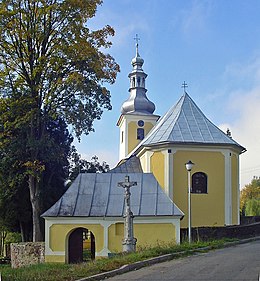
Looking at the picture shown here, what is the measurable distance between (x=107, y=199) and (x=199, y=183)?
568 centimetres

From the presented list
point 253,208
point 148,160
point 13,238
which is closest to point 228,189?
point 148,160

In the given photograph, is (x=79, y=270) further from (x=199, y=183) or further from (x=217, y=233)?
(x=199, y=183)

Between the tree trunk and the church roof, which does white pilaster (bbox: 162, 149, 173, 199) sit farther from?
the tree trunk

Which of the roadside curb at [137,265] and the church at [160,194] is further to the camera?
the church at [160,194]

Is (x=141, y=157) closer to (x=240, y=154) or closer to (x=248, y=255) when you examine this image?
(x=240, y=154)

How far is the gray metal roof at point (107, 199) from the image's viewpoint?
20906mm

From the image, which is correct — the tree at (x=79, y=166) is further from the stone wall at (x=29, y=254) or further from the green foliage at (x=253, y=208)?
the green foliage at (x=253, y=208)

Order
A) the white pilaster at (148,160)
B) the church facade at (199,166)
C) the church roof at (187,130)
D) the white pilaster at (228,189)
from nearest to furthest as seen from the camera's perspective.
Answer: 1. the church facade at (199,166)
2. the white pilaster at (228,189)
3. the church roof at (187,130)
4. the white pilaster at (148,160)

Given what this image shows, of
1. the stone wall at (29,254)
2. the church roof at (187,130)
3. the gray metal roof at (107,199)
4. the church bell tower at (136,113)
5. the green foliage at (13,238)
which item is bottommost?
the green foliage at (13,238)

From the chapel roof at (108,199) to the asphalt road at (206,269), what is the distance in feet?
24.4

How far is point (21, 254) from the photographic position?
→ 870 inches

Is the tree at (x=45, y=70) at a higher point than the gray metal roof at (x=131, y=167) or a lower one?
higher

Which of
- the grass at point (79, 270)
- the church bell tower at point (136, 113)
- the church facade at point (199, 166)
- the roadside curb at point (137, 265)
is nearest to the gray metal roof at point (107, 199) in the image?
the church facade at point (199, 166)

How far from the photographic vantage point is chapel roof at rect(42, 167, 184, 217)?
68.6 feet
